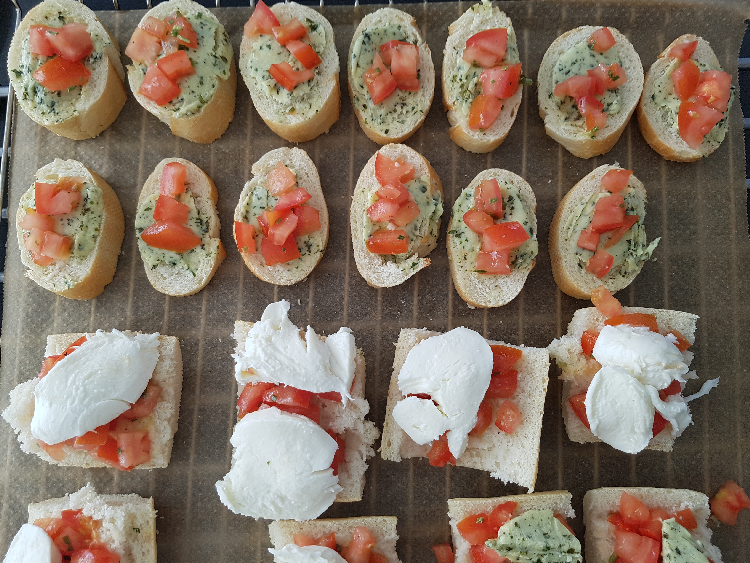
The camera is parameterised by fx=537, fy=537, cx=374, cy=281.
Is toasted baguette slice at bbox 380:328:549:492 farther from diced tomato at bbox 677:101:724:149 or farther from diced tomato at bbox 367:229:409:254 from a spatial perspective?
diced tomato at bbox 677:101:724:149

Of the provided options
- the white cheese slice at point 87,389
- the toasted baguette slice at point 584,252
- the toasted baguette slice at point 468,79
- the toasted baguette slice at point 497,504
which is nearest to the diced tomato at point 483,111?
the toasted baguette slice at point 468,79

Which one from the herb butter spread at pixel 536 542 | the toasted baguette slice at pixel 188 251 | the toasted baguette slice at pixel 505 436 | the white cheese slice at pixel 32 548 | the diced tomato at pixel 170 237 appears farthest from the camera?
the toasted baguette slice at pixel 188 251

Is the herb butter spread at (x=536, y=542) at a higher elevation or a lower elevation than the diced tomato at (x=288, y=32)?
lower

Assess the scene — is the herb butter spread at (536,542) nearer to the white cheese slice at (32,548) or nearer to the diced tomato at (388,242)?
the diced tomato at (388,242)

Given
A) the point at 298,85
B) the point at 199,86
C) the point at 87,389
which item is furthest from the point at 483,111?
the point at 87,389

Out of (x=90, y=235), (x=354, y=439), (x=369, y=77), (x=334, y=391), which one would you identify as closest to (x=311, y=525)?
(x=354, y=439)

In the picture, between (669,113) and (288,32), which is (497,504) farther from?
(288,32)
